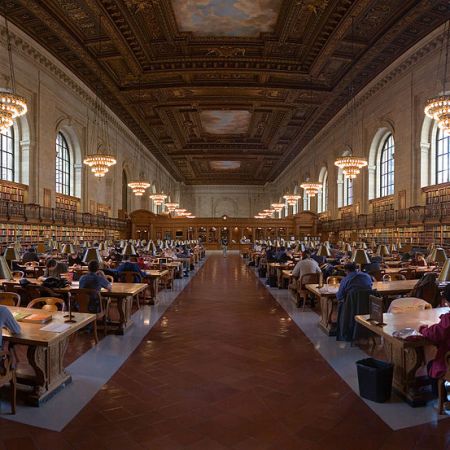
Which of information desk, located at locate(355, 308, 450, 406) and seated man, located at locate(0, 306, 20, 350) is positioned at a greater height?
seated man, located at locate(0, 306, 20, 350)

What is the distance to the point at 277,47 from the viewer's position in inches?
562

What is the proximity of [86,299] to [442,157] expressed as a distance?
49.1 ft

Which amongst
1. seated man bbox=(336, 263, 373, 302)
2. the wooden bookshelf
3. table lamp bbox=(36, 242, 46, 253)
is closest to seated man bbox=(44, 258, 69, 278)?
seated man bbox=(336, 263, 373, 302)

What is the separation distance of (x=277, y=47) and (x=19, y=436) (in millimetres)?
13968

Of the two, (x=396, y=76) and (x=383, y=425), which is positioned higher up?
(x=396, y=76)

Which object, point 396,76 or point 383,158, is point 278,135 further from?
point 396,76

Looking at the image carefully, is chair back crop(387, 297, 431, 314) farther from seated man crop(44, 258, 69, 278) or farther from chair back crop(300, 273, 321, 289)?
seated man crop(44, 258, 69, 278)

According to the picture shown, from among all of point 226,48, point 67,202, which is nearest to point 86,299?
point 226,48

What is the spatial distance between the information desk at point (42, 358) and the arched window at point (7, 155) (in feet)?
42.4

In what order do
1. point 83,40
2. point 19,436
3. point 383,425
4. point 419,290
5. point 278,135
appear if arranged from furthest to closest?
point 278,135 < point 83,40 < point 419,290 < point 383,425 < point 19,436

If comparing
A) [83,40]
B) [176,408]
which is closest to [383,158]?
[83,40]

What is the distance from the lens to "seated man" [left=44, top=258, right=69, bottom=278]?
822 cm

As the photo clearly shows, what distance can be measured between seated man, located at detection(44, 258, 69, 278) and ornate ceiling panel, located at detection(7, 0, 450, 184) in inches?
297

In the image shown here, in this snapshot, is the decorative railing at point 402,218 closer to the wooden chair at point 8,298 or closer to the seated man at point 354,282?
the seated man at point 354,282
